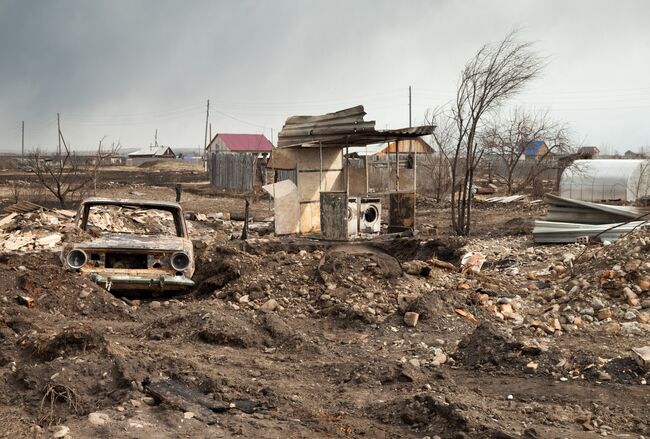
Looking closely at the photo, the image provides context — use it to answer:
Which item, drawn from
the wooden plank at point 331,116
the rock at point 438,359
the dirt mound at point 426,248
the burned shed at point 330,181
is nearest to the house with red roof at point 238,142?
the wooden plank at point 331,116

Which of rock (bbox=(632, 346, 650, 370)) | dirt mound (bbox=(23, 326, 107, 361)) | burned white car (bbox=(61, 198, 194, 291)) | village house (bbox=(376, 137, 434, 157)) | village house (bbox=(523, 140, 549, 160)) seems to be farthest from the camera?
village house (bbox=(523, 140, 549, 160))

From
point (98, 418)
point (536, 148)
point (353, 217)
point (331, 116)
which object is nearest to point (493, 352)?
point (98, 418)

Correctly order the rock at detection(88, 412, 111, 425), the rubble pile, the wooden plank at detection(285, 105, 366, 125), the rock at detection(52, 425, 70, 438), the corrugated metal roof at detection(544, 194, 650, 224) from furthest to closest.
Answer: the wooden plank at detection(285, 105, 366, 125) < the corrugated metal roof at detection(544, 194, 650, 224) < the rubble pile < the rock at detection(88, 412, 111, 425) < the rock at detection(52, 425, 70, 438)

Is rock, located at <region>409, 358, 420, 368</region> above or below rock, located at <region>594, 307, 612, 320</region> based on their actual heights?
below

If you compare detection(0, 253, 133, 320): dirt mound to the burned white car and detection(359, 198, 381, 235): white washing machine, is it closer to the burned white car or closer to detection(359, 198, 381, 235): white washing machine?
the burned white car

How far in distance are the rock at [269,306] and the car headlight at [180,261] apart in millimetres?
1136

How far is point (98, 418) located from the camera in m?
4.79

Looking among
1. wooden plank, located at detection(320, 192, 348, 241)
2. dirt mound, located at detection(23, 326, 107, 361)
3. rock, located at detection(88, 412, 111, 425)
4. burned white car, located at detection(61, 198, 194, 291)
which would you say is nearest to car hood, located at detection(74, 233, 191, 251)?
burned white car, located at detection(61, 198, 194, 291)

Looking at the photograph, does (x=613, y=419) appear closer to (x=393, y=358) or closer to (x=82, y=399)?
(x=393, y=358)

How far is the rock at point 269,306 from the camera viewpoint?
9273mm

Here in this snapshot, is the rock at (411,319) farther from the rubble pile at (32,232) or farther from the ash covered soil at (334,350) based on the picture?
the rubble pile at (32,232)

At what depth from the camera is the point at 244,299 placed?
9.52 m

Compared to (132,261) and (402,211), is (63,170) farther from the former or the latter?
(132,261)

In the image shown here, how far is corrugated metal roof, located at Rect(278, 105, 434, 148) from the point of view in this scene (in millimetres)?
17047
